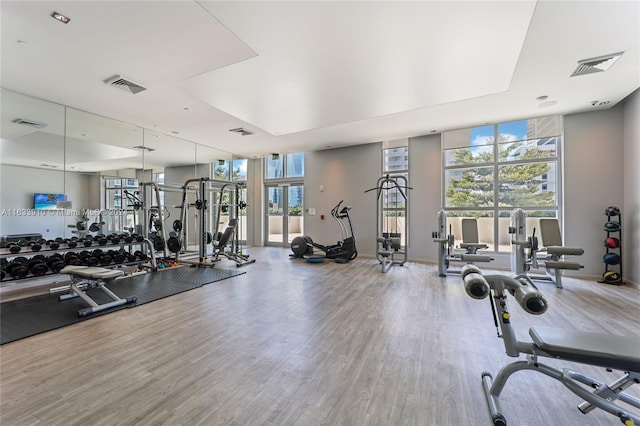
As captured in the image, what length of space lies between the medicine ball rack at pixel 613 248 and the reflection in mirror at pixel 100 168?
368 inches

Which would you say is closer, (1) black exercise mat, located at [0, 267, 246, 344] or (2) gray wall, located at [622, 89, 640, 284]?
(1) black exercise mat, located at [0, 267, 246, 344]

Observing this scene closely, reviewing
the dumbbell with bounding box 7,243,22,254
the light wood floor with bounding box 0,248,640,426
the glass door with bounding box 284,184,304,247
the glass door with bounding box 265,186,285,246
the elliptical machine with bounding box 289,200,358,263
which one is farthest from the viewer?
the glass door with bounding box 265,186,285,246

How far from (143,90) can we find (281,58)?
2370mm

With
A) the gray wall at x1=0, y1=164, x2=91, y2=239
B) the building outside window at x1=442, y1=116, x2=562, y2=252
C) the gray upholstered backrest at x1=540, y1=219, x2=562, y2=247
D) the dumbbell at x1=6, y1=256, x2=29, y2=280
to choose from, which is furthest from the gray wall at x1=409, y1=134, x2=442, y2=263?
the gray wall at x1=0, y1=164, x2=91, y2=239

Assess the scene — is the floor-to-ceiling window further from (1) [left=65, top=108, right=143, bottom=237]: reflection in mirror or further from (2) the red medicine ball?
(2) the red medicine ball

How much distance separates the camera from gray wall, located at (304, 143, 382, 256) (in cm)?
722

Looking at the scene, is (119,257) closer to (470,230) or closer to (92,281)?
(92,281)

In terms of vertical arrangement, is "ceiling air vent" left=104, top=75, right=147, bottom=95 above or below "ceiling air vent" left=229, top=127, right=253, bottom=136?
below

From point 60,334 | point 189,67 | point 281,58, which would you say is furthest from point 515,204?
point 60,334

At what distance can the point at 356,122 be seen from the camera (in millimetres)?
5555

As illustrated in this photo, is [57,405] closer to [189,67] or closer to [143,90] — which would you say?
[189,67]

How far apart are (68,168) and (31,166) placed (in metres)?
0.48

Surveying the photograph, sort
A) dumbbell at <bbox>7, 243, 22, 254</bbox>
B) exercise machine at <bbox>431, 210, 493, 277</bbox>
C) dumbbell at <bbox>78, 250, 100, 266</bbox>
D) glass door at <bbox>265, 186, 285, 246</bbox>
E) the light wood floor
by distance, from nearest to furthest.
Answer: the light wood floor < dumbbell at <bbox>7, 243, 22, 254</bbox> < dumbbell at <bbox>78, 250, 100, 266</bbox> < exercise machine at <bbox>431, 210, 493, 277</bbox> < glass door at <bbox>265, 186, 285, 246</bbox>

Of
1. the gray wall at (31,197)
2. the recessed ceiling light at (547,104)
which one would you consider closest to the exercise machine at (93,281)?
the gray wall at (31,197)
